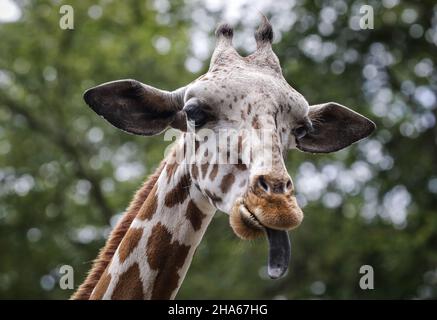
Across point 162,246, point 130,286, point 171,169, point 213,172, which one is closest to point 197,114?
point 213,172

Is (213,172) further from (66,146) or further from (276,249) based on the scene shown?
(66,146)

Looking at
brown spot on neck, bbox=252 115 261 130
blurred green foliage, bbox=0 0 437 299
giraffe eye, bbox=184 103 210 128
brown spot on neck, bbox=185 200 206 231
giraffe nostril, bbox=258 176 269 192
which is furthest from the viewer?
blurred green foliage, bbox=0 0 437 299

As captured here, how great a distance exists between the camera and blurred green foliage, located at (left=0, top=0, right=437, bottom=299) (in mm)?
22047

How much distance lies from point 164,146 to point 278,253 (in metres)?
18.2

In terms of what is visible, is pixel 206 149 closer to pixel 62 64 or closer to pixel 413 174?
pixel 413 174

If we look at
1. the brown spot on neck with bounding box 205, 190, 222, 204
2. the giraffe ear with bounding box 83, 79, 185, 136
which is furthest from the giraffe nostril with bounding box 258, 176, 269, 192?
the giraffe ear with bounding box 83, 79, 185, 136

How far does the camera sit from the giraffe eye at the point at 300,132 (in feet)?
22.3

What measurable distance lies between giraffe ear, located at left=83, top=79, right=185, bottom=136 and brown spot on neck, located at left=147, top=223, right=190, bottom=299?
937mm

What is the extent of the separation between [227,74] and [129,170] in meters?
19.8

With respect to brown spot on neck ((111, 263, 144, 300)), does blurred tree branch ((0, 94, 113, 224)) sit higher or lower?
lower

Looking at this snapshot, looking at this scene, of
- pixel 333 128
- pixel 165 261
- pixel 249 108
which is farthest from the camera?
pixel 333 128

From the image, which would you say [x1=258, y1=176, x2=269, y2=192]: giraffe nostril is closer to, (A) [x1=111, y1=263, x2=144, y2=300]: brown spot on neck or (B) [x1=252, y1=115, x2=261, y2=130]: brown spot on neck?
(B) [x1=252, y1=115, x2=261, y2=130]: brown spot on neck

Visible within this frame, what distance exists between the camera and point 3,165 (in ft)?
84.4

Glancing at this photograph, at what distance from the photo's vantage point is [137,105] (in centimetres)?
713
